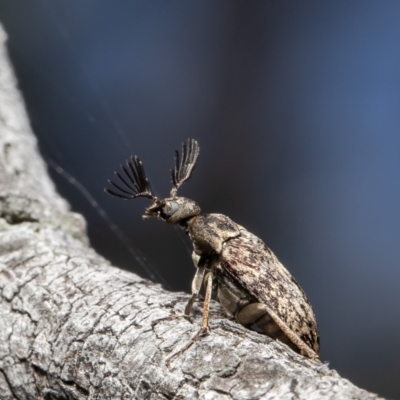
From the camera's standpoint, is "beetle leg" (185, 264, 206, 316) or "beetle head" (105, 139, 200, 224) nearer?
"beetle leg" (185, 264, 206, 316)

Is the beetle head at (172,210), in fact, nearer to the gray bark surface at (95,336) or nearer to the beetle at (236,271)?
the beetle at (236,271)

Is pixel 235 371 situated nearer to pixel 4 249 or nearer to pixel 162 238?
pixel 4 249

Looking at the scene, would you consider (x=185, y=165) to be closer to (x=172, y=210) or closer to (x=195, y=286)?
(x=172, y=210)

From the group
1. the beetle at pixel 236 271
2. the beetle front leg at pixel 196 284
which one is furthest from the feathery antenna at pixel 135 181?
the beetle front leg at pixel 196 284

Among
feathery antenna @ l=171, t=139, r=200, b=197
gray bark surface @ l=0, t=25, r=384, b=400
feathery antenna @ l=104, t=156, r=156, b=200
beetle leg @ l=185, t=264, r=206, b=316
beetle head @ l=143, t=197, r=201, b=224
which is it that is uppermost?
feathery antenna @ l=171, t=139, r=200, b=197

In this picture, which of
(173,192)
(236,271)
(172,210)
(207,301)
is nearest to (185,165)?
(173,192)

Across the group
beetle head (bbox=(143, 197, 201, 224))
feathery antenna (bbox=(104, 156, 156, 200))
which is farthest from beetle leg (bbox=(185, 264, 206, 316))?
feathery antenna (bbox=(104, 156, 156, 200))

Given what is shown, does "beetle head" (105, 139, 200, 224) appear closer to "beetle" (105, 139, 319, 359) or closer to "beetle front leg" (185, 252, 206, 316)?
"beetle" (105, 139, 319, 359)
